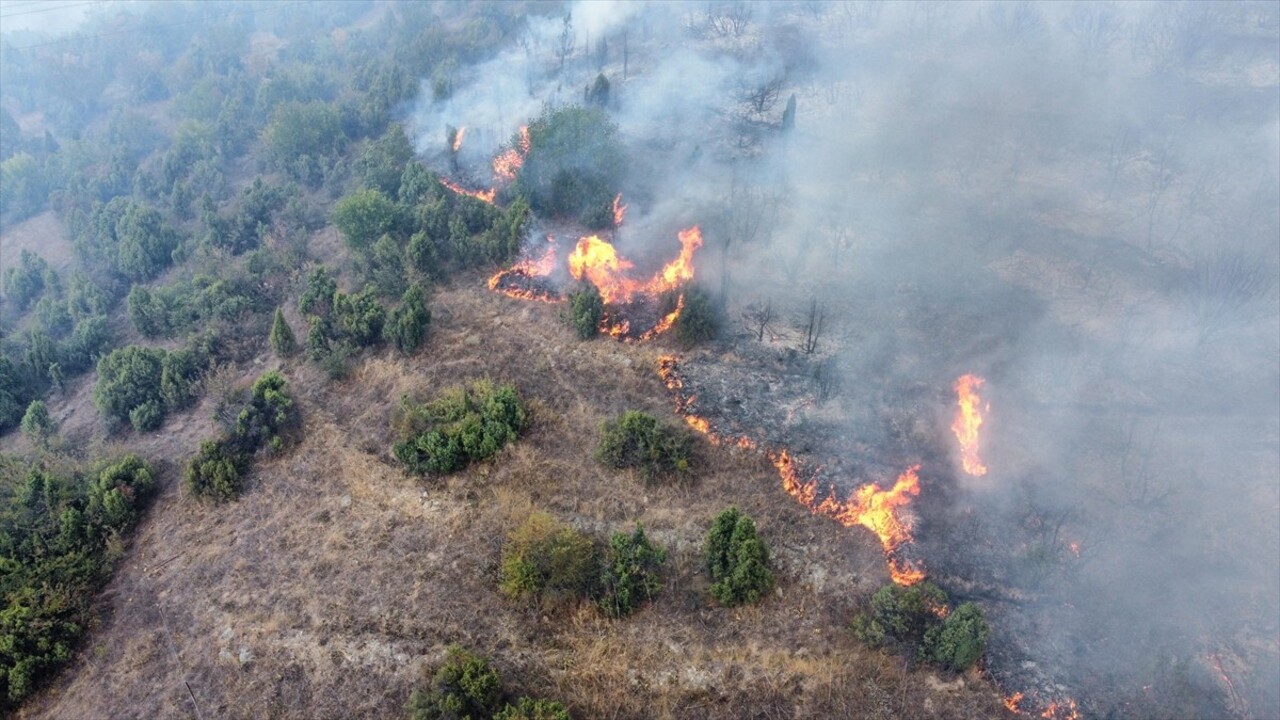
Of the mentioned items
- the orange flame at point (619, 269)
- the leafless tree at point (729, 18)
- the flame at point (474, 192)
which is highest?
the leafless tree at point (729, 18)

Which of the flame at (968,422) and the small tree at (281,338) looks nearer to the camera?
the flame at (968,422)

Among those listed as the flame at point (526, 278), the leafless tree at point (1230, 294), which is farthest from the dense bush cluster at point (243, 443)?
the leafless tree at point (1230, 294)

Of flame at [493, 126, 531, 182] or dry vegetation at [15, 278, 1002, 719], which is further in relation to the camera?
flame at [493, 126, 531, 182]

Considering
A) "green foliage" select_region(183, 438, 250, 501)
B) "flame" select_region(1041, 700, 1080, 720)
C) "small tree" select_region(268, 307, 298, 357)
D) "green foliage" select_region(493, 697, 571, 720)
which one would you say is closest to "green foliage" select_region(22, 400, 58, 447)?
"green foliage" select_region(183, 438, 250, 501)

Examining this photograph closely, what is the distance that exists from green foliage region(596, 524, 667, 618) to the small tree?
1642 cm

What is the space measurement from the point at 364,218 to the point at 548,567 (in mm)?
21510

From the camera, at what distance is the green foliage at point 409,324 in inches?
1031

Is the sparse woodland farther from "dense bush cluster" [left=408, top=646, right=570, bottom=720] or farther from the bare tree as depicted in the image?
the bare tree

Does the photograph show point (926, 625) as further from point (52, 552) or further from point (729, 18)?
point (729, 18)

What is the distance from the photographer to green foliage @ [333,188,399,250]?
105 feet

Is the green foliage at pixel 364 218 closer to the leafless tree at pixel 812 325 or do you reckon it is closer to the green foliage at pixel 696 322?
the green foliage at pixel 696 322

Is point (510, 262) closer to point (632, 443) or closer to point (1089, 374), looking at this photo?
point (632, 443)

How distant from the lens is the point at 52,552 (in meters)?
19.5

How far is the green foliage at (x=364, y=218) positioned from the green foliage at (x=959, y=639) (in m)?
28.0
